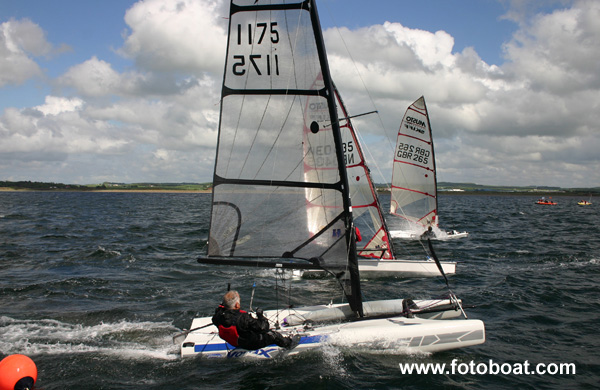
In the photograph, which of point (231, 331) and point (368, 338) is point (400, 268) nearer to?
point (368, 338)

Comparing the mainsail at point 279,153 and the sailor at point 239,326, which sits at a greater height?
the mainsail at point 279,153

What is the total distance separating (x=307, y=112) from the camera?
7727 mm

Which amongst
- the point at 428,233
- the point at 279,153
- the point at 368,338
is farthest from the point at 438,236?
the point at 279,153

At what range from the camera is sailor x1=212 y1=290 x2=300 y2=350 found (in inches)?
249

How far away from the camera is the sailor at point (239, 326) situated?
634cm

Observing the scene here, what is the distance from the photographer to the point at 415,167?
66.9 feet

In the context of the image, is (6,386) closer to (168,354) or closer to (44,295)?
(168,354)

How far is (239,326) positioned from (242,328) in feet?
0.19

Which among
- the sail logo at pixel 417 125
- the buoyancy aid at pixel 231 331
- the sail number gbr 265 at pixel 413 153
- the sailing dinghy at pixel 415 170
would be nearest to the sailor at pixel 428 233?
the sailing dinghy at pixel 415 170

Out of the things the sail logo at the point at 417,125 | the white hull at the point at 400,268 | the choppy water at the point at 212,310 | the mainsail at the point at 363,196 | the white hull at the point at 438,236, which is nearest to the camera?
the choppy water at the point at 212,310

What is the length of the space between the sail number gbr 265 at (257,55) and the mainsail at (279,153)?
0.06 feet

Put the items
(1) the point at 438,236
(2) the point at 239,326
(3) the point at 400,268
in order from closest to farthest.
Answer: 1. (2) the point at 239,326
2. (3) the point at 400,268
3. (1) the point at 438,236

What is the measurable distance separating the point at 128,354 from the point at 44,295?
5.29 m

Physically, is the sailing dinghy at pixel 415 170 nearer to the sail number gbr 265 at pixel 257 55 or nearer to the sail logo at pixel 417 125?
the sail logo at pixel 417 125
